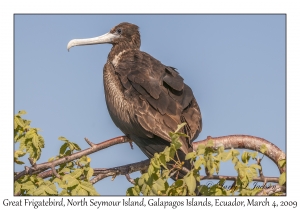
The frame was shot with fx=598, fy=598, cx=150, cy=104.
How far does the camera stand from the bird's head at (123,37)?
1041 centimetres

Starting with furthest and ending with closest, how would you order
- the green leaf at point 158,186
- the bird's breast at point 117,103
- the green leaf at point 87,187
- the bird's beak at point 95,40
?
the bird's beak at point 95,40 → the bird's breast at point 117,103 → the green leaf at point 87,187 → the green leaf at point 158,186

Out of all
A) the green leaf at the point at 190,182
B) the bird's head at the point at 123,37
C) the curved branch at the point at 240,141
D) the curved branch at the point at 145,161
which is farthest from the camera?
the bird's head at the point at 123,37

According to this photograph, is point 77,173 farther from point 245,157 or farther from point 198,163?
point 245,157

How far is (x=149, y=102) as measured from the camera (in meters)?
7.79

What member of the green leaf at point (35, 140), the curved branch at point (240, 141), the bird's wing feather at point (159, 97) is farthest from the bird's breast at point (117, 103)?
the green leaf at point (35, 140)

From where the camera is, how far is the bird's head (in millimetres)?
10406

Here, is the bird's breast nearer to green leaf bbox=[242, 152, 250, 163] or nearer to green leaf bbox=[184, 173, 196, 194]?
green leaf bbox=[242, 152, 250, 163]

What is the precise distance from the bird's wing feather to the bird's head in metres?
1.65

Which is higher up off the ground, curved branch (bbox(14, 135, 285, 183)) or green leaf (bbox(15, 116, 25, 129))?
green leaf (bbox(15, 116, 25, 129))

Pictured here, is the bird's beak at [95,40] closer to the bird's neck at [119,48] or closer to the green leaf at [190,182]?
the bird's neck at [119,48]

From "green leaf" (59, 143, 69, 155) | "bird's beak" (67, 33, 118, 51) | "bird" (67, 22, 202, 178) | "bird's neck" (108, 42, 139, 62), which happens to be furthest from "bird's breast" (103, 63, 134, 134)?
"green leaf" (59, 143, 69, 155)

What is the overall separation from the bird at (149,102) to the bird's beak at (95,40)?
32.0 inches

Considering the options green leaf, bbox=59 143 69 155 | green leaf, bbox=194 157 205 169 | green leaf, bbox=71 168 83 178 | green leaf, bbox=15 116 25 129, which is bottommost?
green leaf, bbox=71 168 83 178

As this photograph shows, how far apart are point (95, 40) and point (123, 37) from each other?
51cm
